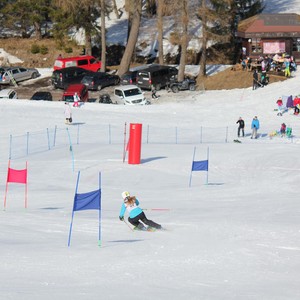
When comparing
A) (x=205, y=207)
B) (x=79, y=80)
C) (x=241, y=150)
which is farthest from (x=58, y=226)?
(x=79, y=80)

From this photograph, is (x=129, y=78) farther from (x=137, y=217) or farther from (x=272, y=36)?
(x=137, y=217)

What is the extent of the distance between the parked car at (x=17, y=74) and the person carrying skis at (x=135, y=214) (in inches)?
1386

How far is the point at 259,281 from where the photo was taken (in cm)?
1435

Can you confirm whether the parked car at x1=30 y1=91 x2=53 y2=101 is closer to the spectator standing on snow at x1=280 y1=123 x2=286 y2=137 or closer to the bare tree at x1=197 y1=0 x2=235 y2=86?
the bare tree at x1=197 y1=0 x2=235 y2=86

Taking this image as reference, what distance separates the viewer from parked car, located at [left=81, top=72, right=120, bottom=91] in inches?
1921

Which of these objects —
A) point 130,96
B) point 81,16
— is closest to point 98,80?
point 130,96

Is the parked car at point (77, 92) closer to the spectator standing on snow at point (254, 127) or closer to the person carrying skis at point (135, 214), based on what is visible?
the spectator standing on snow at point (254, 127)

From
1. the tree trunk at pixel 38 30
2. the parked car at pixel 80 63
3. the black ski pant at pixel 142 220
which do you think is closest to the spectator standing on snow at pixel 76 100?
the parked car at pixel 80 63

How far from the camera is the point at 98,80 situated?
161ft

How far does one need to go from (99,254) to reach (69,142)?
59.4 ft

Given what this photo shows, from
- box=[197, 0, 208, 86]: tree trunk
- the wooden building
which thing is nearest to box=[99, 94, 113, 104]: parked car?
box=[197, 0, 208, 86]: tree trunk

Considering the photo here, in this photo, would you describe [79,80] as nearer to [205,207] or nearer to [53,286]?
[205,207]

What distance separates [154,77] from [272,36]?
819cm

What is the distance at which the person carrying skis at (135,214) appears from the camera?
18.2 meters
